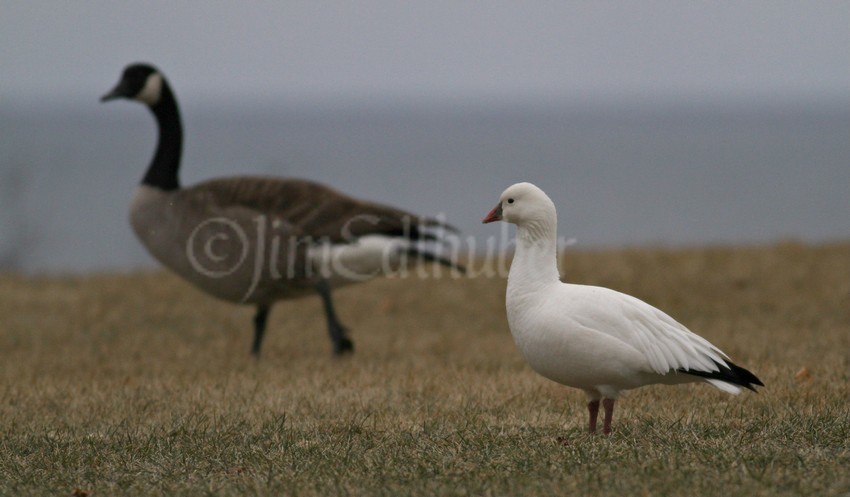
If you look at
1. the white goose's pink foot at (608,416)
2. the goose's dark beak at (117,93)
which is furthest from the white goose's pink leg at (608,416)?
the goose's dark beak at (117,93)

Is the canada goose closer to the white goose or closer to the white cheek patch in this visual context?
the white cheek patch

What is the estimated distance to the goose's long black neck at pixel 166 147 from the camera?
1022 centimetres

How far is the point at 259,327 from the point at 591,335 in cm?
554

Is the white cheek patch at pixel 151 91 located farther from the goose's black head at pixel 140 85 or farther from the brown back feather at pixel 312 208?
the brown back feather at pixel 312 208

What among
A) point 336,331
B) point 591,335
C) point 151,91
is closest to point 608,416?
point 591,335

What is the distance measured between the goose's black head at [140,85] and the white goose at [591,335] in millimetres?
6433

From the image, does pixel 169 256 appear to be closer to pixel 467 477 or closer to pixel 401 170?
pixel 467 477

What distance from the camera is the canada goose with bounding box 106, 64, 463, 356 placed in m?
9.67

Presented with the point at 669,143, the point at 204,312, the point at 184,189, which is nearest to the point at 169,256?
the point at 184,189

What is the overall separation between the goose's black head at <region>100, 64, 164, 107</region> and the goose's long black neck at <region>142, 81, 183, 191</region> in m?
0.06

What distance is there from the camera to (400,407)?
21.1ft

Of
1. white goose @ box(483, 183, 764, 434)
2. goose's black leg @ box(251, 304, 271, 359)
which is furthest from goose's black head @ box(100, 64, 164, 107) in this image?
white goose @ box(483, 183, 764, 434)

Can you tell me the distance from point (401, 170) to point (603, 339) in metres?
94.5

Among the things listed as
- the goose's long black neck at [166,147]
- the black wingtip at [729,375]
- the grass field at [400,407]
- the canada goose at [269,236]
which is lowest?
the grass field at [400,407]
